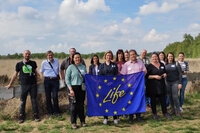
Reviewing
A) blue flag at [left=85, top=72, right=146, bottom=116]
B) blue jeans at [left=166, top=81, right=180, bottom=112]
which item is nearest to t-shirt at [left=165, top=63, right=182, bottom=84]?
blue jeans at [left=166, top=81, right=180, bottom=112]

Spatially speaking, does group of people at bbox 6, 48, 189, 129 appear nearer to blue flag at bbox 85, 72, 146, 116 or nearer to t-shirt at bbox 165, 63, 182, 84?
t-shirt at bbox 165, 63, 182, 84

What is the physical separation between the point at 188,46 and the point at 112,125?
26.6m

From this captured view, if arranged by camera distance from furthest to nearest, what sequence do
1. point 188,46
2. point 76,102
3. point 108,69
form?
point 188,46, point 108,69, point 76,102

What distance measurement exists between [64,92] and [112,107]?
8.24 ft

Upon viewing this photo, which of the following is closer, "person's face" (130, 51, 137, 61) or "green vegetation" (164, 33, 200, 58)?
"person's face" (130, 51, 137, 61)

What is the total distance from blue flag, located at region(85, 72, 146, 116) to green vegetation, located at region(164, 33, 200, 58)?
2150 centimetres

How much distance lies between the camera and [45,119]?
267 inches

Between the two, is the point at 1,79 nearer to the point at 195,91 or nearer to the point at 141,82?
the point at 141,82

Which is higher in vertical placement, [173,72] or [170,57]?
[170,57]

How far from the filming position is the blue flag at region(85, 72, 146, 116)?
19.6 ft

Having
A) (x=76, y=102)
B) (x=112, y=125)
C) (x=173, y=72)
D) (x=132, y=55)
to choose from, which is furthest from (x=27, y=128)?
(x=173, y=72)

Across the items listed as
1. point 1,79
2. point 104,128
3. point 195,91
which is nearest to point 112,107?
point 104,128

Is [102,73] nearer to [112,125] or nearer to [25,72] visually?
[112,125]

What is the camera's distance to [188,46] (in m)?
29.3
